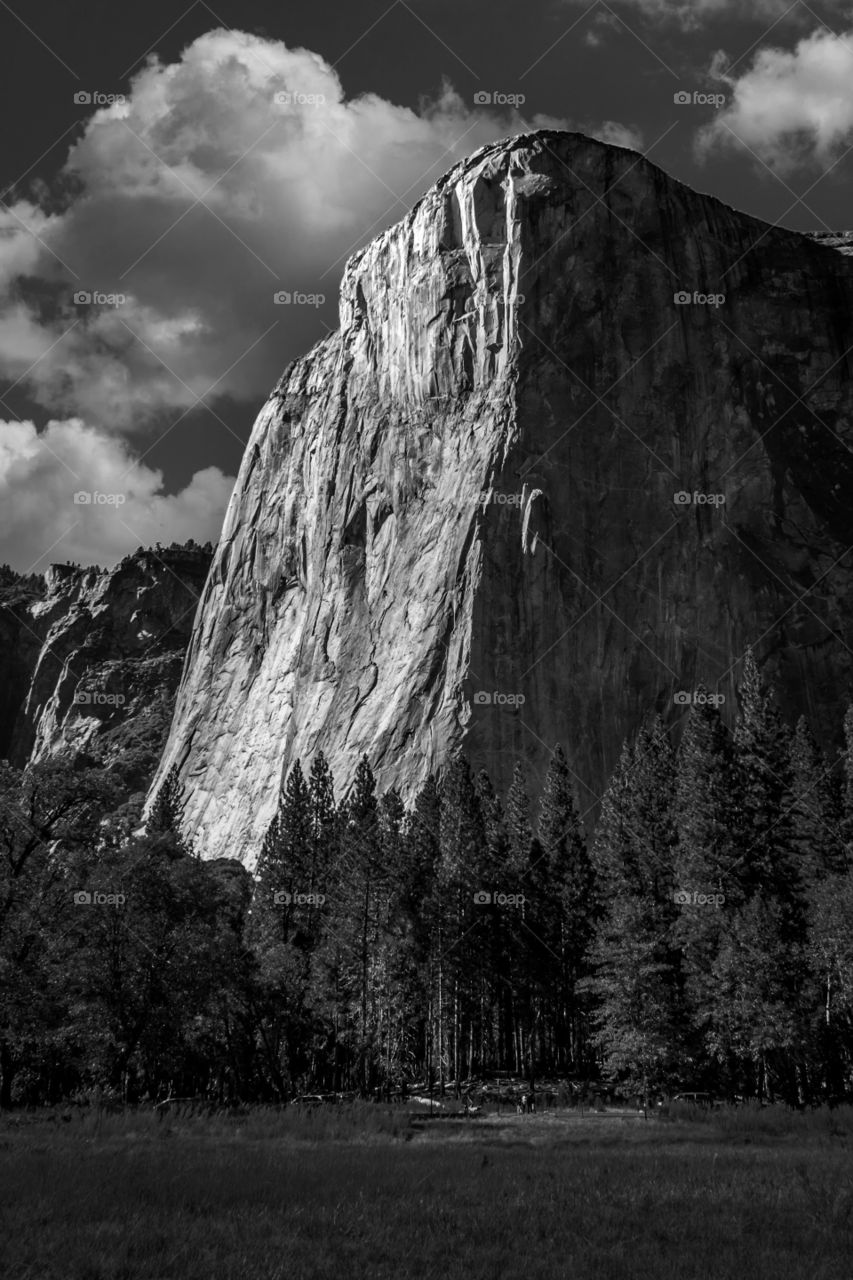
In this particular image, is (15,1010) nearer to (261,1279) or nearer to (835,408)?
(261,1279)

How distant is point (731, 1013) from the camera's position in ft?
120

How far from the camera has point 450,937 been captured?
48438 mm

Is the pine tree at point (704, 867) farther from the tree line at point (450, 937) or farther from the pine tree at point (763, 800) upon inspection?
the pine tree at point (763, 800)

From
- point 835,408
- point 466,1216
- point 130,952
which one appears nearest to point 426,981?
point 130,952

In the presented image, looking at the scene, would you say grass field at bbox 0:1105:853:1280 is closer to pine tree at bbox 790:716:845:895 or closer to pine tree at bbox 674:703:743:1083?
pine tree at bbox 674:703:743:1083

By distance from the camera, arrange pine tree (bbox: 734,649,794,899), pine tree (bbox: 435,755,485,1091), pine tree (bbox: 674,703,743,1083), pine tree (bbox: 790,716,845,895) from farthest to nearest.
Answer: pine tree (bbox: 435,755,485,1091) < pine tree (bbox: 790,716,845,895) < pine tree (bbox: 734,649,794,899) < pine tree (bbox: 674,703,743,1083)

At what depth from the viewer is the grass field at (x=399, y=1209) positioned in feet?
32.4

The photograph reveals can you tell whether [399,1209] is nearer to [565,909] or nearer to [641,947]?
[641,947]

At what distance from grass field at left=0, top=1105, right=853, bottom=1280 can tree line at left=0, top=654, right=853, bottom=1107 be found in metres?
7.40

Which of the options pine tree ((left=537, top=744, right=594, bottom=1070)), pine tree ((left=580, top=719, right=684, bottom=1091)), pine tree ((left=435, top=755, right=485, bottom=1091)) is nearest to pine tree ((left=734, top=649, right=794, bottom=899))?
pine tree ((left=580, top=719, right=684, bottom=1091))

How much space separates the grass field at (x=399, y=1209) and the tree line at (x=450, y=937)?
7.40 m

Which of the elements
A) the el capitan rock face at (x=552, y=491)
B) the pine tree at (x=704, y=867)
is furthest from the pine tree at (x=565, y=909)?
the el capitan rock face at (x=552, y=491)

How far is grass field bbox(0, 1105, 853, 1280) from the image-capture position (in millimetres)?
9875

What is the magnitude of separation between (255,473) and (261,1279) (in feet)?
429
